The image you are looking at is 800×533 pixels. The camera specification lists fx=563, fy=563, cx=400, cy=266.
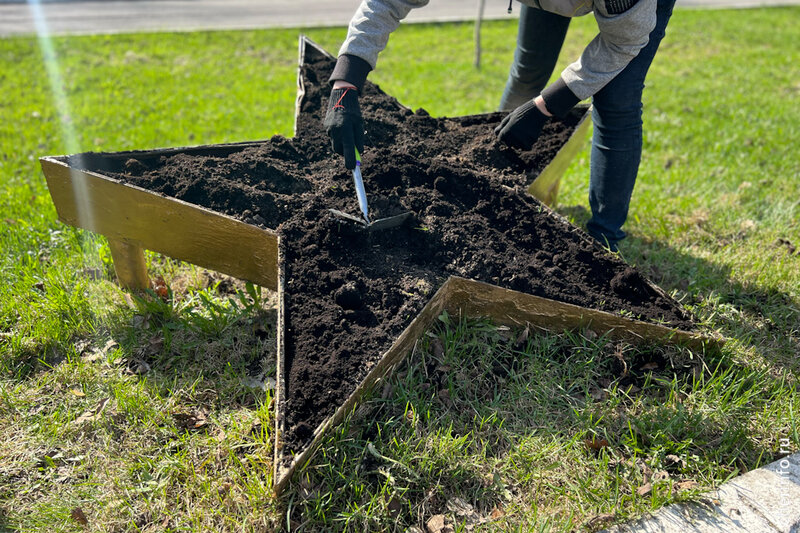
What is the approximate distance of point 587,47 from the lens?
2.90 metres

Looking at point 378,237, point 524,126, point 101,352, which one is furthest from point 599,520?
point 101,352

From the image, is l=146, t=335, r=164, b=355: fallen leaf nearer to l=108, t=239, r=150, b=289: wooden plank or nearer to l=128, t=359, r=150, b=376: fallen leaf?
l=128, t=359, r=150, b=376: fallen leaf

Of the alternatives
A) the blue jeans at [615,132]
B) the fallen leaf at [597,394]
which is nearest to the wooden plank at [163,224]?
the fallen leaf at [597,394]

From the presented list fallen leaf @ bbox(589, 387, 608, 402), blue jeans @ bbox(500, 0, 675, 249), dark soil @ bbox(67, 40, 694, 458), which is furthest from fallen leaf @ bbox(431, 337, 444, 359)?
blue jeans @ bbox(500, 0, 675, 249)

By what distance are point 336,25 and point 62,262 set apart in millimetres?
9082

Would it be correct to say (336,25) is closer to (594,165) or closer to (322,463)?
(594,165)

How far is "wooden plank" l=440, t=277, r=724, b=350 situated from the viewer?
253 cm

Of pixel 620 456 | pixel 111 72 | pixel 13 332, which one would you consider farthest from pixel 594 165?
pixel 111 72

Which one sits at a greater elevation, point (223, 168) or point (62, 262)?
point (223, 168)

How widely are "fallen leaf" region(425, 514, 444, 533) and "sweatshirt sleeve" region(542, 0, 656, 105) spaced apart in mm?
2153

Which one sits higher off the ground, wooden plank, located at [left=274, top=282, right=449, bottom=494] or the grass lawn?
wooden plank, located at [left=274, top=282, right=449, bottom=494]

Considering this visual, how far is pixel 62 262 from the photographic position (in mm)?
3406

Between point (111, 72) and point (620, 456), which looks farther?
point (111, 72)

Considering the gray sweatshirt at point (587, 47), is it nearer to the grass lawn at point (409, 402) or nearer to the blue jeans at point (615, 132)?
the blue jeans at point (615, 132)
